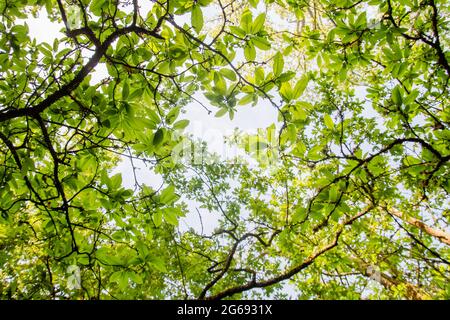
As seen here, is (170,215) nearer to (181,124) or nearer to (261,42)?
(181,124)

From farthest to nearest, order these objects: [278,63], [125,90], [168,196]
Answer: [168,196] < [125,90] < [278,63]

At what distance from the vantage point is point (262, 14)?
1538mm

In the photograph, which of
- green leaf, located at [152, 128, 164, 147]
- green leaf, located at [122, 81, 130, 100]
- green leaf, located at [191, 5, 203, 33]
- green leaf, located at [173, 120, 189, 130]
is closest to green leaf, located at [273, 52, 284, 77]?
green leaf, located at [191, 5, 203, 33]

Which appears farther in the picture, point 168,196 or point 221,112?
point 168,196

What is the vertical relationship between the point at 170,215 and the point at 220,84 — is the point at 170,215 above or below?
below

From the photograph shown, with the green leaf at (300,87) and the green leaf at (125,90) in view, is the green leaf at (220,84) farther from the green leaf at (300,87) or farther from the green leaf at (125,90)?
the green leaf at (125,90)

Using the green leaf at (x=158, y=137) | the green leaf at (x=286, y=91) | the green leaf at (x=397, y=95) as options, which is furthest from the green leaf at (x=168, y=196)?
the green leaf at (x=397, y=95)

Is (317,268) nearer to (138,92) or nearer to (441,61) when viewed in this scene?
(441,61)

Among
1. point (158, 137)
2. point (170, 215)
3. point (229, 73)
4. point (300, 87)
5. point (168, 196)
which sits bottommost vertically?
point (170, 215)

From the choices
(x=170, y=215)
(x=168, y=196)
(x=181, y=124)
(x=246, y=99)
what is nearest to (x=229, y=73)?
(x=246, y=99)

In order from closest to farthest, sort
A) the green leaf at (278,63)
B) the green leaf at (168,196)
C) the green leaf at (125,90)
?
the green leaf at (278,63)
the green leaf at (125,90)
the green leaf at (168,196)

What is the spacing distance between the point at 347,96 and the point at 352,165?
2.84m
